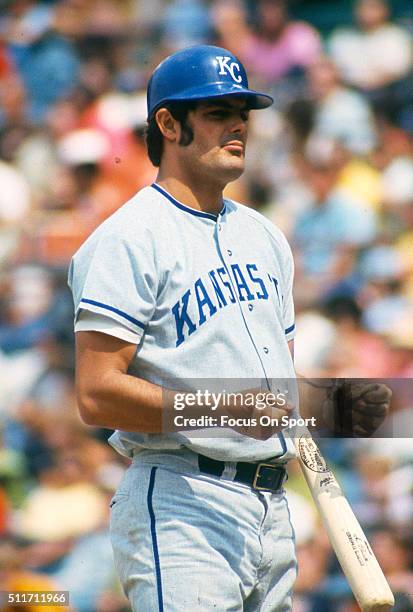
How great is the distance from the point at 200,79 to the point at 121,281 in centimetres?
56

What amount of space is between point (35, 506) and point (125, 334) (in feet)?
9.67

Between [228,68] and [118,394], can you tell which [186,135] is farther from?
[118,394]

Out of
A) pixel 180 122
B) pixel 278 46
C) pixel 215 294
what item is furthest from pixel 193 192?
pixel 278 46

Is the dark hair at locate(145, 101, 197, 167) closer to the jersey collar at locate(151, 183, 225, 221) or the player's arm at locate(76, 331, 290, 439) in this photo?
the jersey collar at locate(151, 183, 225, 221)

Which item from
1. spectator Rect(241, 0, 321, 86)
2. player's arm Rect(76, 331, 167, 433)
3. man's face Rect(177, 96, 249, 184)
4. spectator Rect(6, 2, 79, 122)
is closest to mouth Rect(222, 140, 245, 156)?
man's face Rect(177, 96, 249, 184)

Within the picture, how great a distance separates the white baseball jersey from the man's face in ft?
0.35

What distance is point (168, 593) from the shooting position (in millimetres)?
2314

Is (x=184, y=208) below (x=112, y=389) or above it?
above

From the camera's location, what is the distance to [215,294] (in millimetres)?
2479

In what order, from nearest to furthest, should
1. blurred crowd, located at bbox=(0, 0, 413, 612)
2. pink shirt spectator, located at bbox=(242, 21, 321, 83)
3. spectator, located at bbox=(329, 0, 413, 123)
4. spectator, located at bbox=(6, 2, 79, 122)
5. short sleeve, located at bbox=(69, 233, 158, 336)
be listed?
short sleeve, located at bbox=(69, 233, 158, 336), blurred crowd, located at bbox=(0, 0, 413, 612), spectator, located at bbox=(329, 0, 413, 123), pink shirt spectator, located at bbox=(242, 21, 321, 83), spectator, located at bbox=(6, 2, 79, 122)

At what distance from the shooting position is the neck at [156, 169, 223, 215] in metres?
2.63

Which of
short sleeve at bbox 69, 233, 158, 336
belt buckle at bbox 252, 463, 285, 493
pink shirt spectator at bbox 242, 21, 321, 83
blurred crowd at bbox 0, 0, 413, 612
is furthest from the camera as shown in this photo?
pink shirt spectator at bbox 242, 21, 321, 83

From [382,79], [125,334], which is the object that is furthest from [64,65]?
[125,334]

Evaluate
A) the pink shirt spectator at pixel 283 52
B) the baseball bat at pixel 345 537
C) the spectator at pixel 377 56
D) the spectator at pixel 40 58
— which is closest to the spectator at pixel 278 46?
the pink shirt spectator at pixel 283 52
